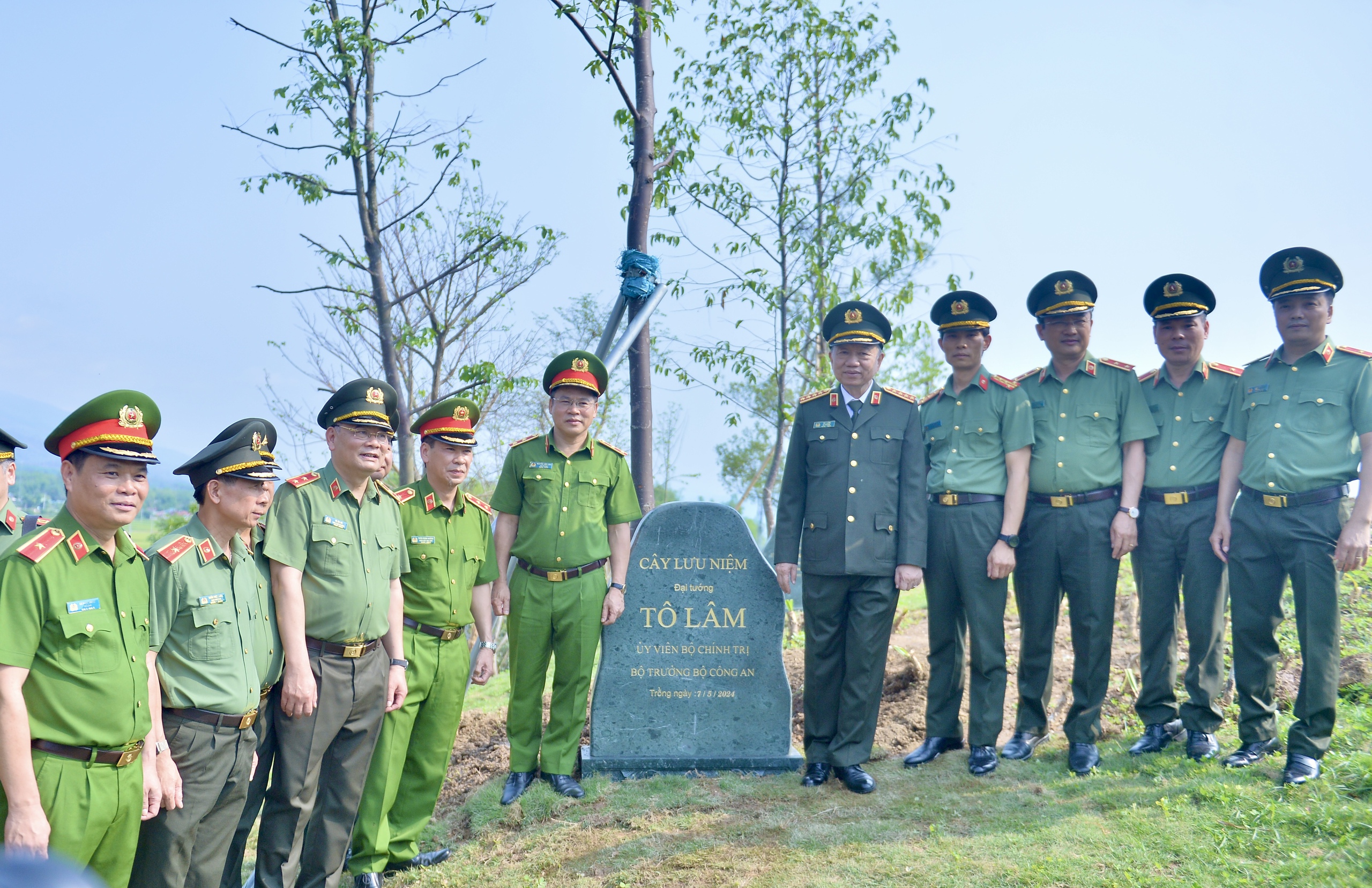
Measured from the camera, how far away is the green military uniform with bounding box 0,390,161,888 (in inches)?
95.9

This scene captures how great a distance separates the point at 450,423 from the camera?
4.12 meters

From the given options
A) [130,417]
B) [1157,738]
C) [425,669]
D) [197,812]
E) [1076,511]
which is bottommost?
[1157,738]

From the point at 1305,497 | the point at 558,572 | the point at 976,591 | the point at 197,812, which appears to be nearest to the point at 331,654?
the point at 197,812

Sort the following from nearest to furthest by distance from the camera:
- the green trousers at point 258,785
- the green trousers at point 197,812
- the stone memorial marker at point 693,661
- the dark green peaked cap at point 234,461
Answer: the green trousers at point 197,812, the dark green peaked cap at point 234,461, the green trousers at point 258,785, the stone memorial marker at point 693,661

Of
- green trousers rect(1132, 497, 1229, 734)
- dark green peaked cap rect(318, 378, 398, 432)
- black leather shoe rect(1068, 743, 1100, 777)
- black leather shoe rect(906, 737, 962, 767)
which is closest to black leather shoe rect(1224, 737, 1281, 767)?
green trousers rect(1132, 497, 1229, 734)

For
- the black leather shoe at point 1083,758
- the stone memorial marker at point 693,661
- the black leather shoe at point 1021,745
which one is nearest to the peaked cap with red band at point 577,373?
the stone memorial marker at point 693,661

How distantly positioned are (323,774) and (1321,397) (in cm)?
458

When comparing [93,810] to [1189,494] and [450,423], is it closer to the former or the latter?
[450,423]

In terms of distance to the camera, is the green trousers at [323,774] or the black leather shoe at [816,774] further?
the black leather shoe at [816,774]

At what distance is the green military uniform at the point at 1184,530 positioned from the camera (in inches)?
177

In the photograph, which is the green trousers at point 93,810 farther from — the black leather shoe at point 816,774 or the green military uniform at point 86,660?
the black leather shoe at point 816,774

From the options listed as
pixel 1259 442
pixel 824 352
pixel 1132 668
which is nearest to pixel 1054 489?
pixel 1259 442

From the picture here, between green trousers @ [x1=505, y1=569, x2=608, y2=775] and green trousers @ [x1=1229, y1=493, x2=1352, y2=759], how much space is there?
10.1 ft

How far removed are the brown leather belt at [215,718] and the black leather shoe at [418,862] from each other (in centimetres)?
129
